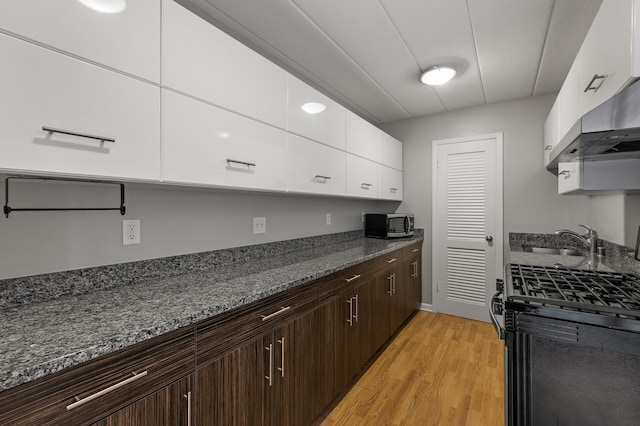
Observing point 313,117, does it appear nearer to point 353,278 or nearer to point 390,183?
point 353,278

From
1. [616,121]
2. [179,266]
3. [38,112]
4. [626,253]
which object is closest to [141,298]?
[179,266]

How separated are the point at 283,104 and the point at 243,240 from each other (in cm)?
91

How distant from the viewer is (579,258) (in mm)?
2203

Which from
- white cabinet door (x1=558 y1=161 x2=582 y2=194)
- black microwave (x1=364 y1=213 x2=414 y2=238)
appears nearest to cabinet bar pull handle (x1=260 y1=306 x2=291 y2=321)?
white cabinet door (x1=558 y1=161 x2=582 y2=194)

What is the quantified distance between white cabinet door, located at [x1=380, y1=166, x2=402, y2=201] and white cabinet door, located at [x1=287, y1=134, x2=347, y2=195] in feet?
2.82

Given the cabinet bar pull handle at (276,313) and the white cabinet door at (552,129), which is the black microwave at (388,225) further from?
the cabinet bar pull handle at (276,313)

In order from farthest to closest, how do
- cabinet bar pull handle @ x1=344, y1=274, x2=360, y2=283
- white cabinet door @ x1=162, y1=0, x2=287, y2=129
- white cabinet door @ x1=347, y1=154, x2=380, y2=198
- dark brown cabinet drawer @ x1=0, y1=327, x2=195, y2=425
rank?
white cabinet door @ x1=347, y1=154, x2=380, y2=198, cabinet bar pull handle @ x1=344, y1=274, x2=360, y2=283, white cabinet door @ x1=162, y1=0, x2=287, y2=129, dark brown cabinet drawer @ x1=0, y1=327, x2=195, y2=425

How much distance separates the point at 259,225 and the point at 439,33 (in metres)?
1.74

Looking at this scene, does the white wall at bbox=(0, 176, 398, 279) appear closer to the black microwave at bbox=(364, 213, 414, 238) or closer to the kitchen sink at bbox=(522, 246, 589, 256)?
the black microwave at bbox=(364, 213, 414, 238)

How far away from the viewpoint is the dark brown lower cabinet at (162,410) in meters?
0.78

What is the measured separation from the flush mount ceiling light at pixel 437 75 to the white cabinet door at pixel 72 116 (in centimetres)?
204

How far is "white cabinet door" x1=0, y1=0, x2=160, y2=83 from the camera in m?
0.81

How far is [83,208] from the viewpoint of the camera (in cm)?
121

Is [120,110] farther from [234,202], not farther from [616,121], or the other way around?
[616,121]
